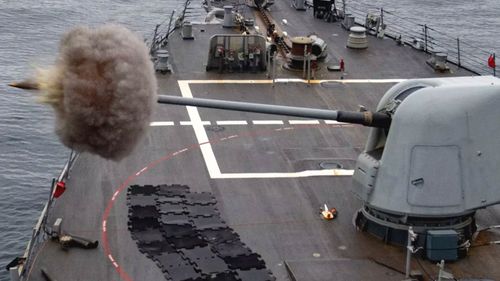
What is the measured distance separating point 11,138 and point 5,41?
13142 millimetres

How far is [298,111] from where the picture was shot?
49.4 ft

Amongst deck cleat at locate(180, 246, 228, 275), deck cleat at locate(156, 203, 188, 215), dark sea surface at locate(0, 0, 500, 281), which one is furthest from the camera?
dark sea surface at locate(0, 0, 500, 281)

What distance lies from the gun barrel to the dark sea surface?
2.88 m

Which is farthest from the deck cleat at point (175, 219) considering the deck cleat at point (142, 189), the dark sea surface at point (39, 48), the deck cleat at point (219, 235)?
the dark sea surface at point (39, 48)

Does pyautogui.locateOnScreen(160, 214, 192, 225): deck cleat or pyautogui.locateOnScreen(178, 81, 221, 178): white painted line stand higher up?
pyautogui.locateOnScreen(160, 214, 192, 225): deck cleat

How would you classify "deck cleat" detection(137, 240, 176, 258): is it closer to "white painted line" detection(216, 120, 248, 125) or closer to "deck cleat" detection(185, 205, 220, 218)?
"deck cleat" detection(185, 205, 220, 218)

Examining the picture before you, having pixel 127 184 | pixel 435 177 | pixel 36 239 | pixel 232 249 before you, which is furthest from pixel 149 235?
pixel 435 177

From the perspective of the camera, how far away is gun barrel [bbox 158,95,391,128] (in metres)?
14.1

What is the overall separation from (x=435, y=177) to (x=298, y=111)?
10.3ft

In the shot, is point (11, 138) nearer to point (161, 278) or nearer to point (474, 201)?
point (161, 278)

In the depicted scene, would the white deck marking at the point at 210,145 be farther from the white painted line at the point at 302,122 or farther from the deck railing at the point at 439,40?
the deck railing at the point at 439,40

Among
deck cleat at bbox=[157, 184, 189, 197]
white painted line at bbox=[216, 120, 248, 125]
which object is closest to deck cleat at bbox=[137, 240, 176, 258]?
deck cleat at bbox=[157, 184, 189, 197]

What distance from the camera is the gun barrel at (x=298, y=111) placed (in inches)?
556

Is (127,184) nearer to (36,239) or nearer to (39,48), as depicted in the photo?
(36,239)
